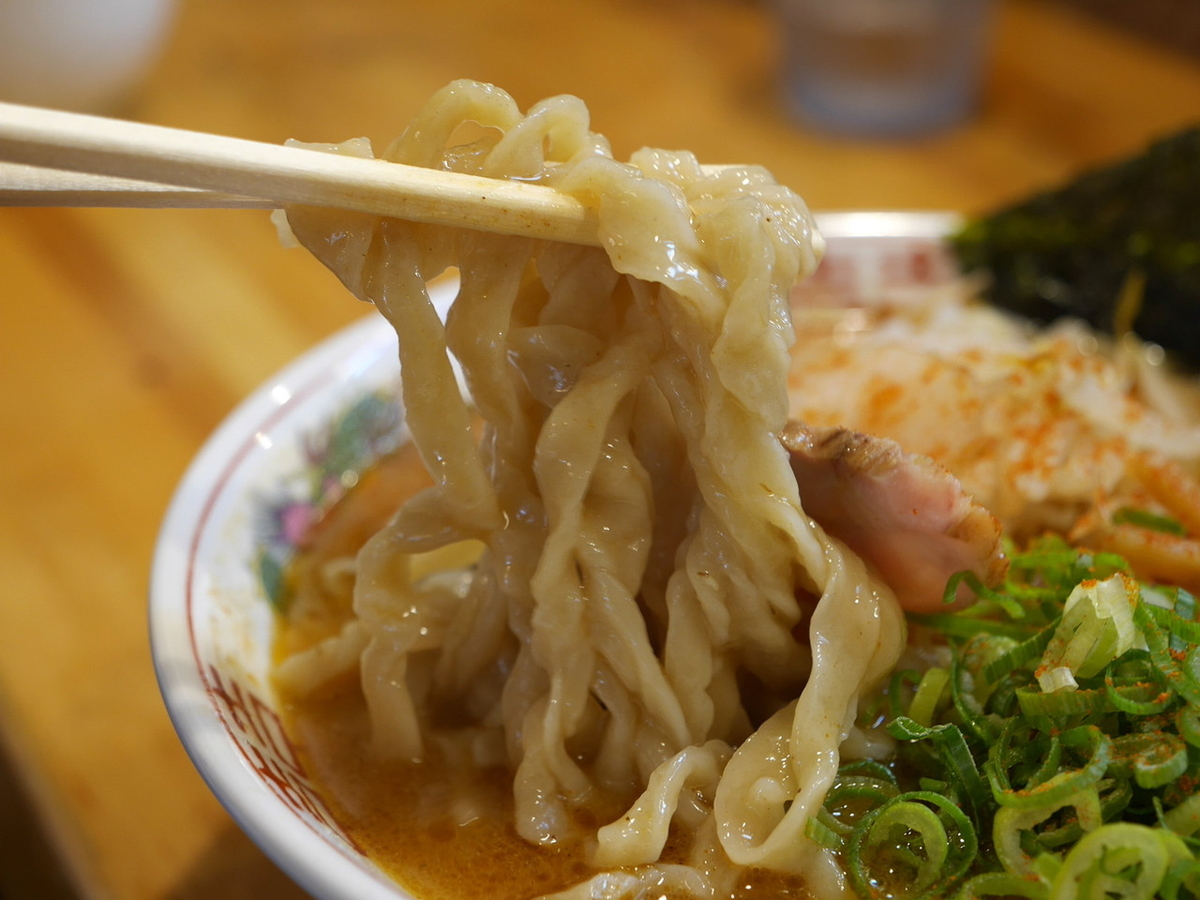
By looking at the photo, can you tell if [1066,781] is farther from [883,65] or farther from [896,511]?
[883,65]

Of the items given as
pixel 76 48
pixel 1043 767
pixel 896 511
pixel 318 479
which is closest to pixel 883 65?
pixel 76 48

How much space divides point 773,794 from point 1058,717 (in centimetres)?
31

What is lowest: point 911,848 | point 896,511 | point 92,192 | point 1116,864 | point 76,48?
point 911,848

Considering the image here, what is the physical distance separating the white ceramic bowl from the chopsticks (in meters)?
0.53

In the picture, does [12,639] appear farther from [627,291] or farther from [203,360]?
[627,291]

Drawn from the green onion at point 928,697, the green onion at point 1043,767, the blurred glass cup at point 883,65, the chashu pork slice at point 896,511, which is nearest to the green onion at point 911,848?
the green onion at point 1043,767

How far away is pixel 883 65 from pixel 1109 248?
1333 mm

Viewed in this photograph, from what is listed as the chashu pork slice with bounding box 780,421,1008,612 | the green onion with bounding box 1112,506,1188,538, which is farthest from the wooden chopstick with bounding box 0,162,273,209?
the green onion with bounding box 1112,506,1188,538

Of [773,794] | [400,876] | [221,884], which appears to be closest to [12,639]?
[221,884]

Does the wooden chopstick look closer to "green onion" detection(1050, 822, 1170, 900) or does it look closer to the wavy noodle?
the wavy noodle

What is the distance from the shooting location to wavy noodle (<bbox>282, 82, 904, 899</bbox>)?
3.95 ft

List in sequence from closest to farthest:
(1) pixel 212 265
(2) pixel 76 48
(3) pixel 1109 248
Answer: (3) pixel 1109 248, (1) pixel 212 265, (2) pixel 76 48

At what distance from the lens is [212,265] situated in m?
2.95

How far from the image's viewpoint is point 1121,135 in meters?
3.46
